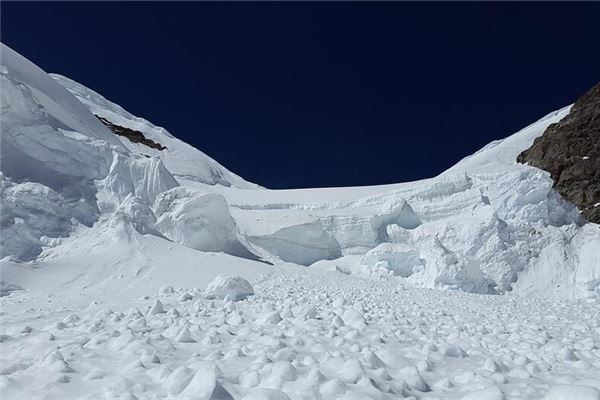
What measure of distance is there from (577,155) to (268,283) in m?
29.0

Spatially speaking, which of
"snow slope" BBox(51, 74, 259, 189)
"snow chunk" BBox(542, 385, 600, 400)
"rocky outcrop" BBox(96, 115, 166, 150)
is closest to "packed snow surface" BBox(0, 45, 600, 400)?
"snow chunk" BBox(542, 385, 600, 400)

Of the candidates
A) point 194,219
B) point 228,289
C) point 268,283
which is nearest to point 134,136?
point 194,219

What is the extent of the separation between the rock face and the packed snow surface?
257 cm

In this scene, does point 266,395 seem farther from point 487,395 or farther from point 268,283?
point 268,283

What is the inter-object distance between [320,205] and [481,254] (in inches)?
441

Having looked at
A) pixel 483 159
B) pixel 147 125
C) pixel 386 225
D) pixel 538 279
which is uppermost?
pixel 147 125

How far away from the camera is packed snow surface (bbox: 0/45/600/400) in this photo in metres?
3.20

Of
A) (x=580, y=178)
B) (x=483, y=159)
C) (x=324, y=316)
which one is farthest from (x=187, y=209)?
(x=483, y=159)

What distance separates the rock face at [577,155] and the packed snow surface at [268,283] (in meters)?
2.57

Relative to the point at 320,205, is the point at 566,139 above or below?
above

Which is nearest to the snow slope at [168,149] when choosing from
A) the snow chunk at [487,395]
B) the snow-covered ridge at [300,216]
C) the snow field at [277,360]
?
the snow-covered ridge at [300,216]

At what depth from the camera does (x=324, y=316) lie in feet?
19.9

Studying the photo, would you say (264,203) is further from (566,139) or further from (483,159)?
(566,139)

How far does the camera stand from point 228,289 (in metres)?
8.43
